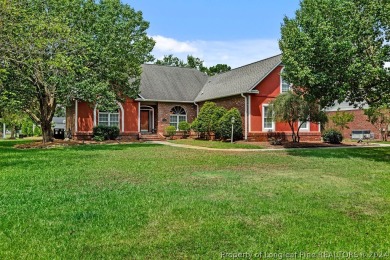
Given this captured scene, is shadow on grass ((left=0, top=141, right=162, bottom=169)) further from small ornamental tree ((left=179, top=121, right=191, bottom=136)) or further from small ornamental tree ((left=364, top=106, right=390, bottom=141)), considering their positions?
small ornamental tree ((left=364, top=106, right=390, bottom=141))

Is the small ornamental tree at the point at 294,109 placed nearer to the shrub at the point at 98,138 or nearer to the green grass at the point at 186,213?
the green grass at the point at 186,213

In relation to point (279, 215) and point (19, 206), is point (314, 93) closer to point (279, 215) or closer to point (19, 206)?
point (279, 215)

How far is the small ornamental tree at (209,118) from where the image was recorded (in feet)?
75.1

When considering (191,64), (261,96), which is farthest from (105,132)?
(191,64)

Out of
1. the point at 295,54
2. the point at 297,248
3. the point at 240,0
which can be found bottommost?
the point at 297,248

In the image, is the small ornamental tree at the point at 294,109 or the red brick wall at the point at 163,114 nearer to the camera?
the small ornamental tree at the point at 294,109

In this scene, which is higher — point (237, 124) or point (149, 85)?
point (149, 85)

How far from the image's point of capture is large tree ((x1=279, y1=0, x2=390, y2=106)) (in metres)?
12.9

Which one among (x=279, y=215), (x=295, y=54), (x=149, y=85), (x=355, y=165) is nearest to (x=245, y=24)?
(x=295, y=54)

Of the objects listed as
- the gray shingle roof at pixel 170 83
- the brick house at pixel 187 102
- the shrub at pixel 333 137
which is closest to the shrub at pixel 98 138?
the brick house at pixel 187 102

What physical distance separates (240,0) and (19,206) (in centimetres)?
1417

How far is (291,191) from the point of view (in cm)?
679

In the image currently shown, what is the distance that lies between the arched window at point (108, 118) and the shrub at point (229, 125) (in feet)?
27.5

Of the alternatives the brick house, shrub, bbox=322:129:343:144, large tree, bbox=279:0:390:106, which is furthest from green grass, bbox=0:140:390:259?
shrub, bbox=322:129:343:144
